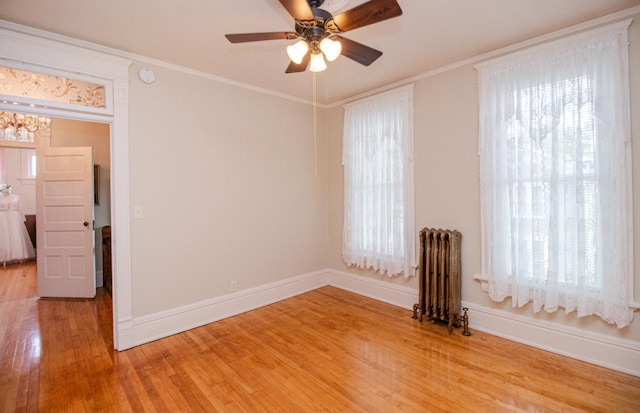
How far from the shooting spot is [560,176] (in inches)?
102

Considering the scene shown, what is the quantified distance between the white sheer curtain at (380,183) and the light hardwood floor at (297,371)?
0.87 metres

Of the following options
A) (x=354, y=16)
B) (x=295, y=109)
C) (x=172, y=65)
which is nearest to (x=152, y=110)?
(x=172, y=65)

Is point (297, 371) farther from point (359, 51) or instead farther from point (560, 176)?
point (560, 176)

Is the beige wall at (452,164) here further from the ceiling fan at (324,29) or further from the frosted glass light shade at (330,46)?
the frosted glass light shade at (330,46)

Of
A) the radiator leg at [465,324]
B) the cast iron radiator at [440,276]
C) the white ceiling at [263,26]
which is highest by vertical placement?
the white ceiling at [263,26]

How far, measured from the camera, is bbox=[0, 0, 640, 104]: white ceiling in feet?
7.16

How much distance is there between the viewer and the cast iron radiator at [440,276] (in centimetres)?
311


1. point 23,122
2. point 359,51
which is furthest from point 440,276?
point 23,122

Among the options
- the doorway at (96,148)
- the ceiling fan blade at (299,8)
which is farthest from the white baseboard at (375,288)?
the doorway at (96,148)

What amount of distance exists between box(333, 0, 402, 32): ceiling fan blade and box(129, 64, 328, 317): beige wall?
2.10 m

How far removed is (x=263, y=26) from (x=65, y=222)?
4.01 m

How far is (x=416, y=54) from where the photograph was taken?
300cm

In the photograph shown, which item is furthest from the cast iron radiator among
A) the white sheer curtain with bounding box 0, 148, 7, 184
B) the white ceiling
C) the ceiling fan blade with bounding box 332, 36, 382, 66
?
the white sheer curtain with bounding box 0, 148, 7, 184

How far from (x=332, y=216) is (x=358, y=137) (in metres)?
1.28
